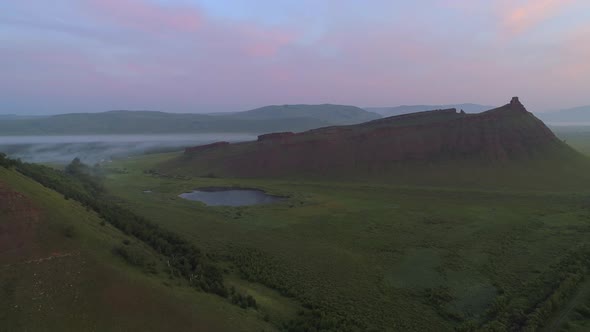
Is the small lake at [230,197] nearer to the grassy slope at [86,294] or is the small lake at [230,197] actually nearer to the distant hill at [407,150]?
the distant hill at [407,150]

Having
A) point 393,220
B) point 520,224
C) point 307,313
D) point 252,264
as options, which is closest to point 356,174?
point 393,220

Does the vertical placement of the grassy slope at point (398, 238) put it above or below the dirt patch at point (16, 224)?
below

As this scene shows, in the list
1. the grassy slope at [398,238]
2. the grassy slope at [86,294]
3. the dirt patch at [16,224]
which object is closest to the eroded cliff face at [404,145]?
the grassy slope at [398,238]

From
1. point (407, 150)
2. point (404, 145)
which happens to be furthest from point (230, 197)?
point (404, 145)

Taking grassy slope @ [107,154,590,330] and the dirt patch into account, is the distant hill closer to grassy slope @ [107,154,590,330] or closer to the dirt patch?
grassy slope @ [107,154,590,330]

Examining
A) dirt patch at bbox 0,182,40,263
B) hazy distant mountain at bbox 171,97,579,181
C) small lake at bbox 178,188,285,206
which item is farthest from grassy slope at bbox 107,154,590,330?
dirt patch at bbox 0,182,40,263

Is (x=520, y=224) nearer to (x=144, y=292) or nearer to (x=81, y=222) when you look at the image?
(x=144, y=292)

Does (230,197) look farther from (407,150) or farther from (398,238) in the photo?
(407,150)

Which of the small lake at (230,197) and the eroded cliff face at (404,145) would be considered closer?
the small lake at (230,197)
